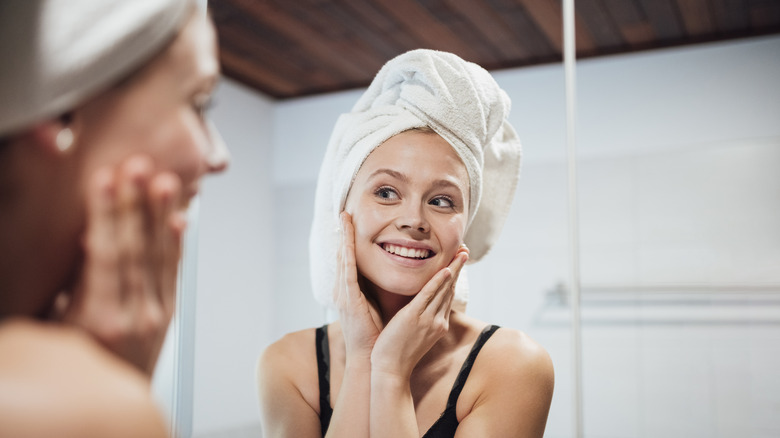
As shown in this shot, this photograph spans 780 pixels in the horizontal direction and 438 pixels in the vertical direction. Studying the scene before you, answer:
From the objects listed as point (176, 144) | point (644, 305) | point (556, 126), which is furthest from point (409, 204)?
point (644, 305)

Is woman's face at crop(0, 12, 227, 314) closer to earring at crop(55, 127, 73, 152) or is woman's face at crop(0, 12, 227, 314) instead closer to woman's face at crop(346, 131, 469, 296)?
earring at crop(55, 127, 73, 152)

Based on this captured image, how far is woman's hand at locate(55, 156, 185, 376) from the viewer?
0.41 metres

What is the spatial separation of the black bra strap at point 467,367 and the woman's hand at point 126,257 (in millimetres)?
611

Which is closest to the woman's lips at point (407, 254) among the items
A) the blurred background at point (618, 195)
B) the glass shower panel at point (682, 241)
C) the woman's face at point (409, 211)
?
the woman's face at point (409, 211)

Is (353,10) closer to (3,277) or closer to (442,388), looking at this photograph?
(442,388)

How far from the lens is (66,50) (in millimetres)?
404

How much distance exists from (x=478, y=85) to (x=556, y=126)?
587 mm

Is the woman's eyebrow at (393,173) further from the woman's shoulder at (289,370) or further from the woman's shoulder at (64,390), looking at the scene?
the woman's shoulder at (64,390)

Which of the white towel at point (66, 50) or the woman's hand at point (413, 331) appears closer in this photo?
the white towel at point (66, 50)

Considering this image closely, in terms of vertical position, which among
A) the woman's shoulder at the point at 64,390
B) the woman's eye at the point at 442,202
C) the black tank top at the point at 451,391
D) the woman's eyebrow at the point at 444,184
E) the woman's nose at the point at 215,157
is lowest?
the black tank top at the point at 451,391

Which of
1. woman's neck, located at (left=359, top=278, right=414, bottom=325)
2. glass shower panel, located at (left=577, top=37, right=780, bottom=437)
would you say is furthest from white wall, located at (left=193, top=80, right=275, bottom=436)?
glass shower panel, located at (left=577, top=37, right=780, bottom=437)

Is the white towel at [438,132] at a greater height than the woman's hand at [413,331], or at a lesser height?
greater

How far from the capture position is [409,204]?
0.93 meters

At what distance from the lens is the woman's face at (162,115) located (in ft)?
1.38
